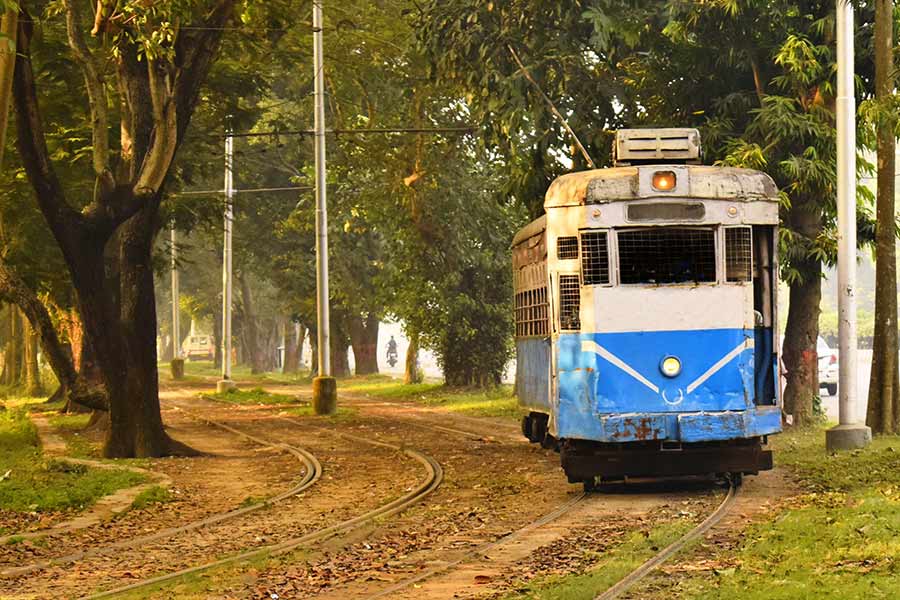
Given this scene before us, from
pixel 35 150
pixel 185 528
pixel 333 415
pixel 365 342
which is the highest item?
pixel 35 150

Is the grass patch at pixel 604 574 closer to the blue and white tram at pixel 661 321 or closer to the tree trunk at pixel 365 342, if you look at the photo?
the blue and white tram at pixel 661 321

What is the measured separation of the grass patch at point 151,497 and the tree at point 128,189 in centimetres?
553

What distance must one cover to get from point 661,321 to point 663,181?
4.90ft

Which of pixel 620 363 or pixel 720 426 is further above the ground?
pixel 620 363

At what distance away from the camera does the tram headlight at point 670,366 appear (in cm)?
1605

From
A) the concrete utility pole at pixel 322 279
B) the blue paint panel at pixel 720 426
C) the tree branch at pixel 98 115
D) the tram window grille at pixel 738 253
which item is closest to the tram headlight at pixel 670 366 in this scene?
the blue paint panel at pixel 720 426

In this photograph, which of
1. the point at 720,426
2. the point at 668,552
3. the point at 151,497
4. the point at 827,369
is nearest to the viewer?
the point at 668,552

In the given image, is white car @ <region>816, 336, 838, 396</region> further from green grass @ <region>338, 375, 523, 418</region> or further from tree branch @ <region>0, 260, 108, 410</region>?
tree branch @ <region>0, 260, 108, 410</region>

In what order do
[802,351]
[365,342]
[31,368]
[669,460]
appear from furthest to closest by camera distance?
[365,342], [31,368], [802,351], [669,460]

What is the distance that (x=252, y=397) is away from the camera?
46875 millimetres

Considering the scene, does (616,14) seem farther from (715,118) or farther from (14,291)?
(14,291)

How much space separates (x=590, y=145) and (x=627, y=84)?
173 cm

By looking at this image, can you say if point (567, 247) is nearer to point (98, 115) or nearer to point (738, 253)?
point (738, 253)

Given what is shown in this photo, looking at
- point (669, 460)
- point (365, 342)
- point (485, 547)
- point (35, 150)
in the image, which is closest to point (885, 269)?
point (669, 460)
